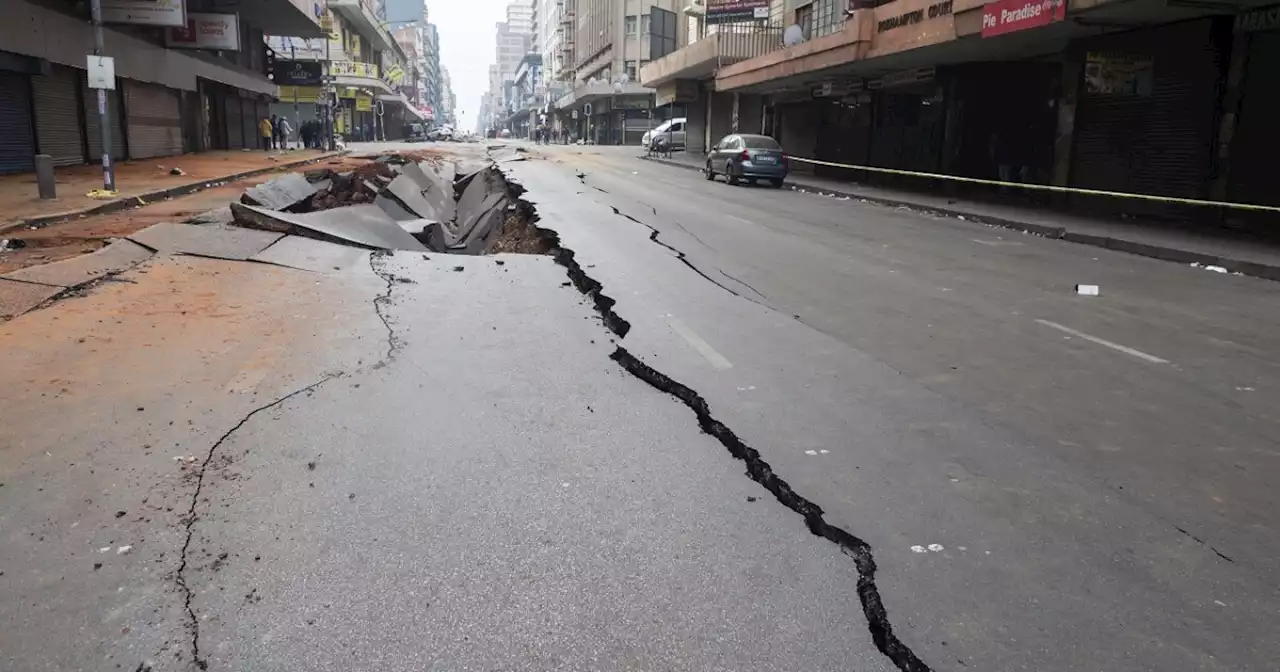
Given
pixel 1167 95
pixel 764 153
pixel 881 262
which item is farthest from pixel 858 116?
pixel 881 262

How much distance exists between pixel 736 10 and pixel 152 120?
23.3 metres

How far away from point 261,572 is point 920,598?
8.04ft

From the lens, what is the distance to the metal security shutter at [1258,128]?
15.6m

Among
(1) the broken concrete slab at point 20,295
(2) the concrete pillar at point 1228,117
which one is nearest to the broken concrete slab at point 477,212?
(1) the broken concrete slab at point 20,295

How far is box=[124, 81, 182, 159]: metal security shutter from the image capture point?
1130 inches

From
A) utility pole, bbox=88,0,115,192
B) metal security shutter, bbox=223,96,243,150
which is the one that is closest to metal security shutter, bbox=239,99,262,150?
metal security shutter, bbox=223,96,243,150

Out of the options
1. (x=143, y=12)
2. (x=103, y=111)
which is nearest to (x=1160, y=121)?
(x=103, y=111)

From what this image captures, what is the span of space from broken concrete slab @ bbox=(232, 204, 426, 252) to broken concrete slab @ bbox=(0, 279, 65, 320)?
3899 millimetres

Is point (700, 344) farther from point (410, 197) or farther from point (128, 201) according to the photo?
point (128, 201)

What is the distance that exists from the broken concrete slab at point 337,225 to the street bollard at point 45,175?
5320 mm

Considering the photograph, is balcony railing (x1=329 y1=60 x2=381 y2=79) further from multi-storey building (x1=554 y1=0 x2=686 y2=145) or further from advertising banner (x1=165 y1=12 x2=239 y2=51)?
advertising banner (x1=165 y1=12 x2=239 y2=51)

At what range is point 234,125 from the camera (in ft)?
140

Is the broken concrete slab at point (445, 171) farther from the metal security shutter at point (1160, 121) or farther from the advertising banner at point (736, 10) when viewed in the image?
the metal security shutter at point (1160, 121)

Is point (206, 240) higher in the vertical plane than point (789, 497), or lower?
higher
